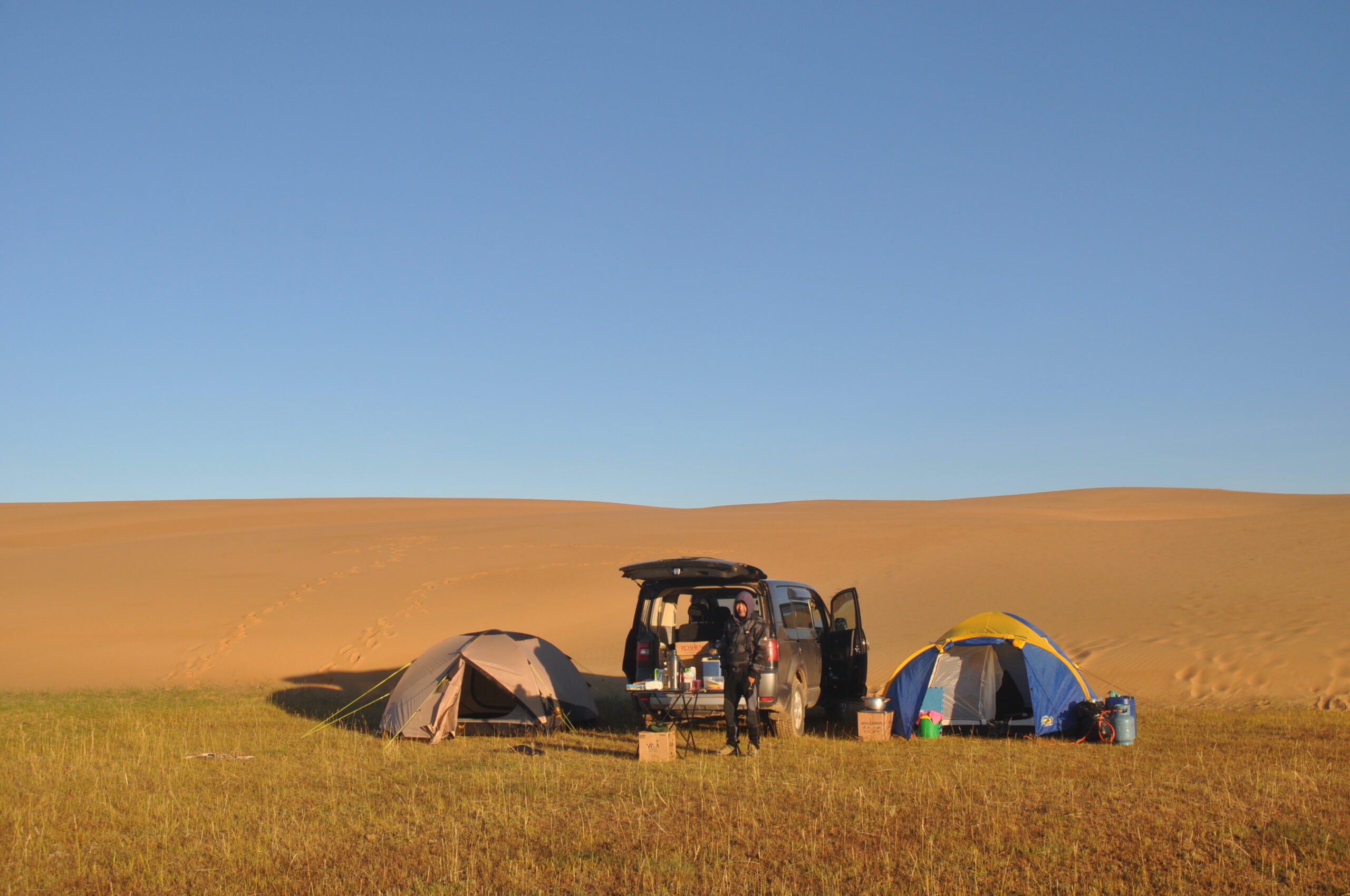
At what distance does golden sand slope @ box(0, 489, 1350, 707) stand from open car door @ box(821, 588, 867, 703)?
4136mm

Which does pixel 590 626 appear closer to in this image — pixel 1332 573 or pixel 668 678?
pixel 668 678

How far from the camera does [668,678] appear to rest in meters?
11.8

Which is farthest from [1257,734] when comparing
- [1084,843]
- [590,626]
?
[590,626]

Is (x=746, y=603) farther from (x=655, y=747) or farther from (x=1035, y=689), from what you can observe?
(x=1035, y=689)

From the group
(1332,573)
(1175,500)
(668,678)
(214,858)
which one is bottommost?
(214,858)

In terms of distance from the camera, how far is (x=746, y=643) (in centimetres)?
1105

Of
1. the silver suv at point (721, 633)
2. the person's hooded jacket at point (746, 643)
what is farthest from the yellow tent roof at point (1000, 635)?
the person's hooded jacket at point (746, 643)

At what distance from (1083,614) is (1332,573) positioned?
5314 millimetres

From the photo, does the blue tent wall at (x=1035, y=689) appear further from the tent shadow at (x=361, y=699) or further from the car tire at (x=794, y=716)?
the tent shadow at (x=361, y=699)

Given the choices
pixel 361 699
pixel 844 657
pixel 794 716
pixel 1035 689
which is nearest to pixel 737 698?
pixel 794 716

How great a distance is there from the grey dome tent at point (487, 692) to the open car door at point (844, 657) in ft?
10.4

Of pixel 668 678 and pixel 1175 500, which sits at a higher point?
pixel 1175 500

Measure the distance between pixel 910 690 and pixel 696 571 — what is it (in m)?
2.93

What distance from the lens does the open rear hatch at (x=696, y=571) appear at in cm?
1175
